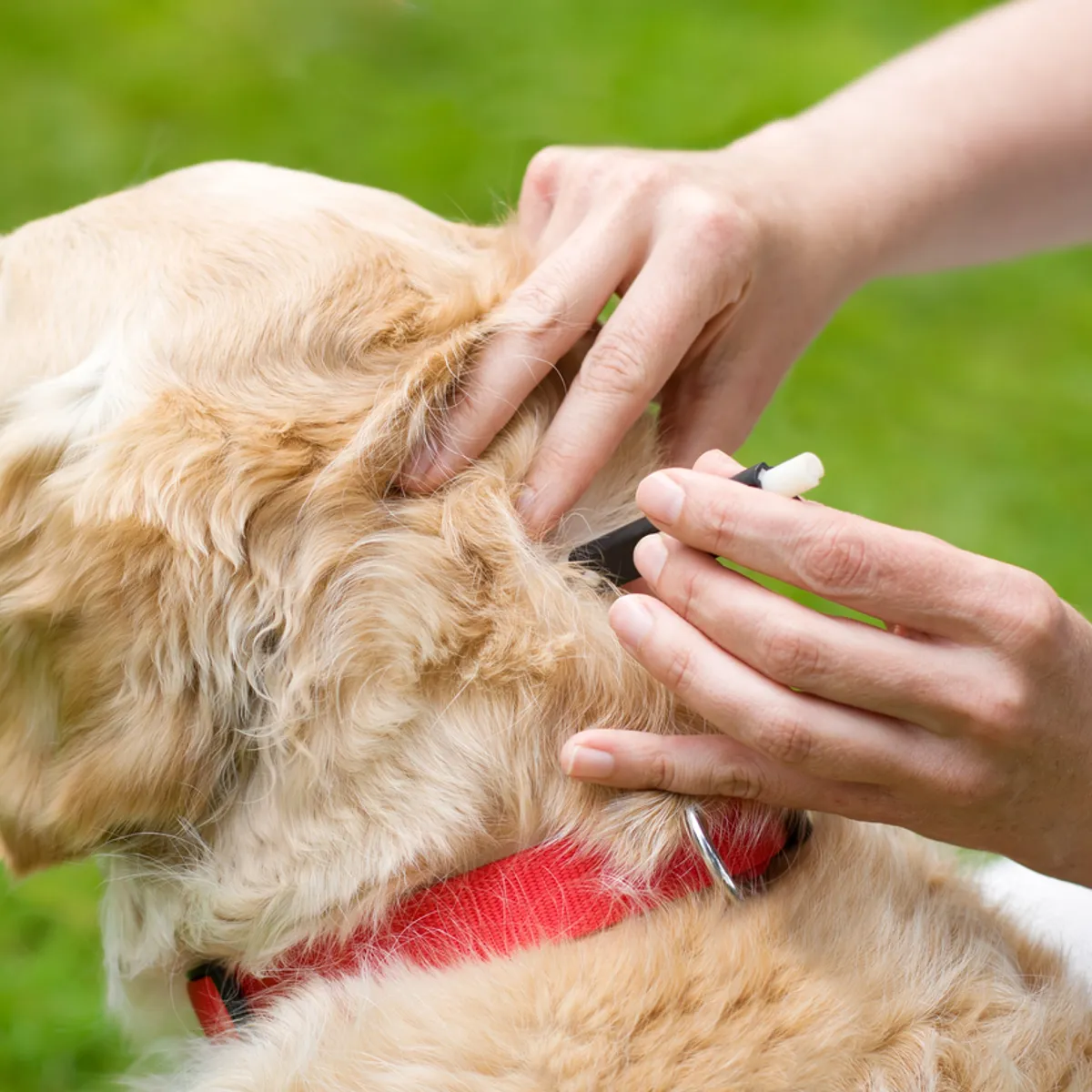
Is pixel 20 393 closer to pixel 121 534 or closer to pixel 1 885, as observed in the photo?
pixel 121 534

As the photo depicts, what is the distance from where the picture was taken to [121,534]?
1.36 m

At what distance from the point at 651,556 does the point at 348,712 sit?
396 mm

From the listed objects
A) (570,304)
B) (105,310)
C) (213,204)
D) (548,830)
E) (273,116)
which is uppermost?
(273,116)

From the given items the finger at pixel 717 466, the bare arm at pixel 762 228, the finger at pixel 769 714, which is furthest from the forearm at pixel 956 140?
the finger at pixel 769 714

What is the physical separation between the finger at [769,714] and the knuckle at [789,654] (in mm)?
25

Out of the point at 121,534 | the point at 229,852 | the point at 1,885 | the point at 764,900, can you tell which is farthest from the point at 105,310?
the point at 1,885

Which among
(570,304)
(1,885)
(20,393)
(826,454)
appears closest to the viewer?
(20,393)

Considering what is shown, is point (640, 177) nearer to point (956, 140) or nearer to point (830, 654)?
point (956, 140)

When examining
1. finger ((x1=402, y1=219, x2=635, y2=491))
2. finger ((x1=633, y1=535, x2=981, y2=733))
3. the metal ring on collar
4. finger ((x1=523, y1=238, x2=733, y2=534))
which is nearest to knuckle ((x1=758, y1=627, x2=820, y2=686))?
finger ((x1=633, y1=535, x2=981, y2=733))

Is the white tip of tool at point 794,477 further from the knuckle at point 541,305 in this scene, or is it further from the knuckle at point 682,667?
the knuckle at point 541,305

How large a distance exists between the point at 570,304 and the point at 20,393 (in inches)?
27.2

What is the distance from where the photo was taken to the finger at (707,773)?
1365 mm

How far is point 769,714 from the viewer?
1315 mm

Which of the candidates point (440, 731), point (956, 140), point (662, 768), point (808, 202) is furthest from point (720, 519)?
point (956, 140)
